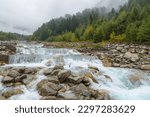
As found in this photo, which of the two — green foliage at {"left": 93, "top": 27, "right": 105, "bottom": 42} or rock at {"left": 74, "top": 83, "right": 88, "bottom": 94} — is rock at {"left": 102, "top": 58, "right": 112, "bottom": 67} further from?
green foliage at {"left": 93, "top": 27, "right": 105, "bottom": 42}

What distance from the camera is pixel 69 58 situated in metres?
36.0

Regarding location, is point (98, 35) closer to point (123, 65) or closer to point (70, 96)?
point (123, 65)

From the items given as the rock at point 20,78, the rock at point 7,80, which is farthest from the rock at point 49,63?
the rock at point 7,80

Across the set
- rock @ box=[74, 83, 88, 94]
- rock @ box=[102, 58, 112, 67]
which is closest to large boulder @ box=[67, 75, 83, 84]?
rock @ box=[74, 83, 88, 94]

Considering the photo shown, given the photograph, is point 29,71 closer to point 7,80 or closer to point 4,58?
point 7,80

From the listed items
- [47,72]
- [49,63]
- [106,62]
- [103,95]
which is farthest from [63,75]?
[106,62]

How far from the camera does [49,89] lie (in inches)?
783

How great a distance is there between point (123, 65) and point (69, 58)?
727 cm

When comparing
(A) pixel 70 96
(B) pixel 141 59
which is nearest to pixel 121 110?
(A) pixel 70 96

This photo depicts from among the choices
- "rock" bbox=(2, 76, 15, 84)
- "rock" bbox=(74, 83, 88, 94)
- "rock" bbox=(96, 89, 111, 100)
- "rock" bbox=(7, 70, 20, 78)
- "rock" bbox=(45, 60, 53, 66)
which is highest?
"rock" bbox=(45, 60, 53, 66)

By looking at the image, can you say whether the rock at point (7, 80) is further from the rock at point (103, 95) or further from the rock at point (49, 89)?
the rock at point (103, 95)

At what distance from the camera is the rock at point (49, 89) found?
19.6 meters

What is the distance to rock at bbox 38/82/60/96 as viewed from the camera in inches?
773

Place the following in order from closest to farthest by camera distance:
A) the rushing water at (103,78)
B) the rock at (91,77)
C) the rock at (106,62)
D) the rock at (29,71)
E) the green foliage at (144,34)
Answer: the rushing water at (103,78) → the rock at (91,77) → the rock at (29,71) → the rock at (106,62) → the green foliage at (144,34)
